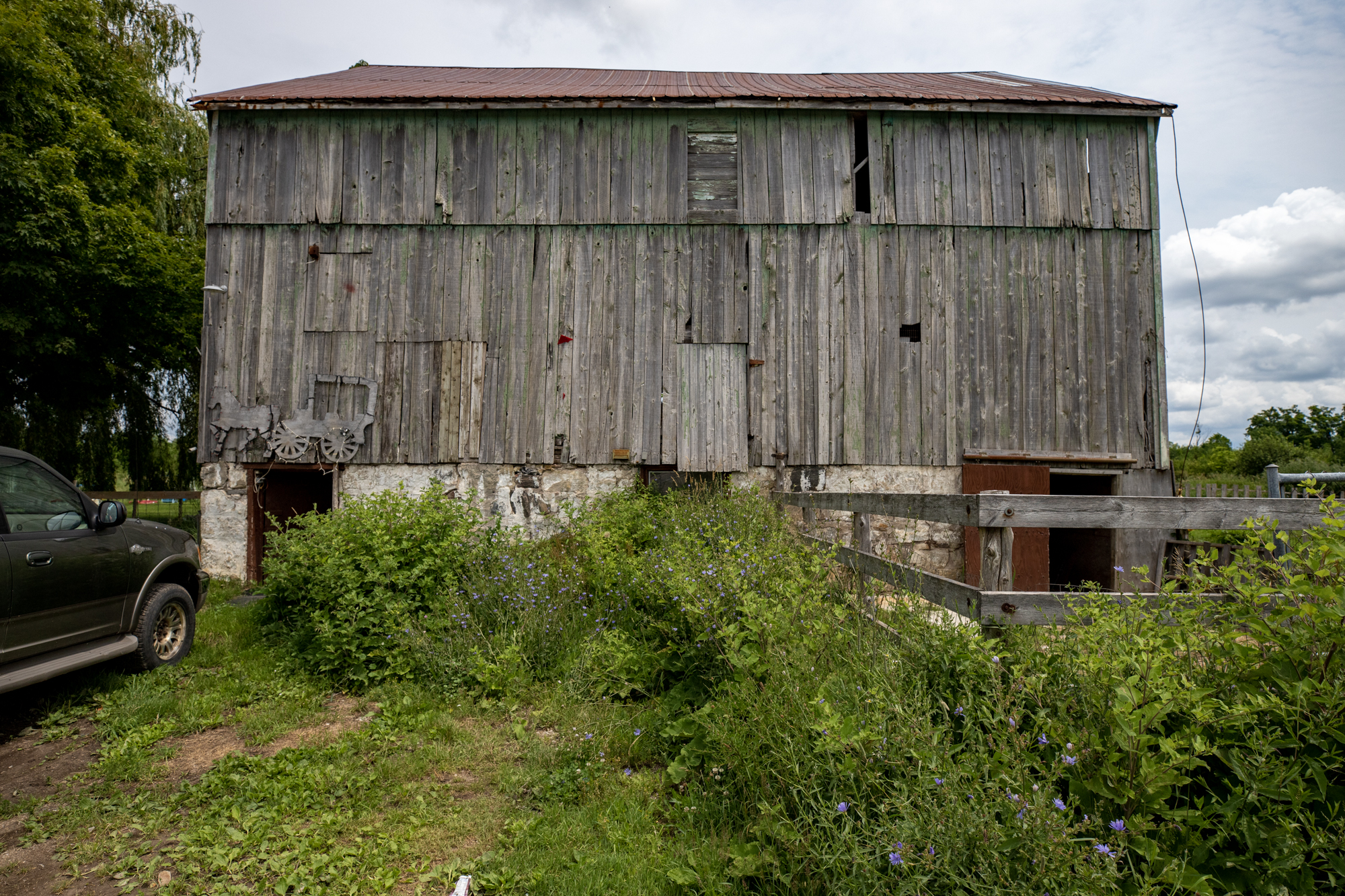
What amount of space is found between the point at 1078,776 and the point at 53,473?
6.23 metres

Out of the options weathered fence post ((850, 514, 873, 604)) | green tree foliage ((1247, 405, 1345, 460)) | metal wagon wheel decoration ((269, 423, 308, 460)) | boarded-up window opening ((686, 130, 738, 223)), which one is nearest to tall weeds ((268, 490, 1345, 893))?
weathered fence post ((850, 514, 873, 604))

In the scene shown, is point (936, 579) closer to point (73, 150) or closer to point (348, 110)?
point (348, 110)

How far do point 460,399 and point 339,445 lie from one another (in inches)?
67.3

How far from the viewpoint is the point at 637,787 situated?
325cm

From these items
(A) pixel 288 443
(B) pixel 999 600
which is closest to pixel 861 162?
(B) pixel 999 600

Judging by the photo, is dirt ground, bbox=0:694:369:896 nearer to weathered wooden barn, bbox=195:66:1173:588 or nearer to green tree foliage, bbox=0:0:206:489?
weathered wooden barn, bbox=195:66:1173:588

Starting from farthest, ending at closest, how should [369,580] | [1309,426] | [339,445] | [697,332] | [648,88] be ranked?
[1309,426]
[648,88]
[697,332]
[339,445]
[369,580]

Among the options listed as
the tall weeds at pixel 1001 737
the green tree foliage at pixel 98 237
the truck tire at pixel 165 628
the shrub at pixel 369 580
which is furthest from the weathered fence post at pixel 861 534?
the green tree foliage at pixel 98 237

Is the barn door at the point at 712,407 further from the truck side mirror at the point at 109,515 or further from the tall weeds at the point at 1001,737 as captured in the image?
the truck side mirror at the point at 109,515

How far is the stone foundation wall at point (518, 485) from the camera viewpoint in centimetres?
888

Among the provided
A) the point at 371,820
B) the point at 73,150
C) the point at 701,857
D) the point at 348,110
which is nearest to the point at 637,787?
the point at 701,857

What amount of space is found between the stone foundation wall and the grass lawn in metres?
4.24

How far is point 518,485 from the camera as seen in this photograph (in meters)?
8.95

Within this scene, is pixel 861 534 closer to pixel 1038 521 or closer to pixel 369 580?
pixel 1038 521
